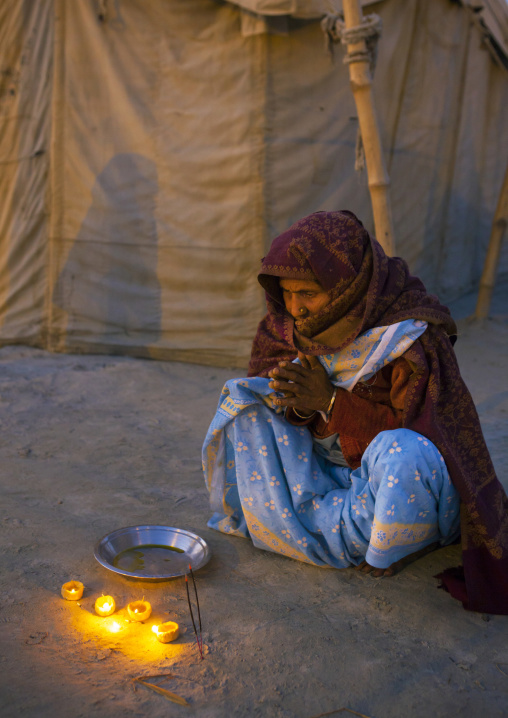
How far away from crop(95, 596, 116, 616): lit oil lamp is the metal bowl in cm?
16

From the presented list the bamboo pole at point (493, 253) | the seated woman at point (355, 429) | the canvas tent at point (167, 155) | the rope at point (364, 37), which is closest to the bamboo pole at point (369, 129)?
the rope at point (364, 37)

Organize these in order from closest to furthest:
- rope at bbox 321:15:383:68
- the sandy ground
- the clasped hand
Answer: the sandy ground
the clasped hand
rope at bbox 321:15:383:68

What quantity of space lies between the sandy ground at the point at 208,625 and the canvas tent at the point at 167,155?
206 centimetres

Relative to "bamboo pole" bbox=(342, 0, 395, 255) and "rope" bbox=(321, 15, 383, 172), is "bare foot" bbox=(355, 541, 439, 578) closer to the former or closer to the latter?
"bamboo pole" bbox=(342, 0, 395, 255)

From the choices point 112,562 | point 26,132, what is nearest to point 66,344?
point 26,132

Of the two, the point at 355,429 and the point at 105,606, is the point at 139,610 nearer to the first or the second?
the point at 105,606

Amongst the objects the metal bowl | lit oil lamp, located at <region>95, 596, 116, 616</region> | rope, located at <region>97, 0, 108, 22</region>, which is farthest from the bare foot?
rope, located at <region>97, 0, 108, 22</region>

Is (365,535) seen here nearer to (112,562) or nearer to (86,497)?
(112,562)

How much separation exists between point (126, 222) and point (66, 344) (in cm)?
104

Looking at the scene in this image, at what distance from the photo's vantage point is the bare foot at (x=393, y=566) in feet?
7.13

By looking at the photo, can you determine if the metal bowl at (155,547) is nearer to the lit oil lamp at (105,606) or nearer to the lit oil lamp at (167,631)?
the lit oil lamp at (105,606)

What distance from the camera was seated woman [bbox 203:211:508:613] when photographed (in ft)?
6.42

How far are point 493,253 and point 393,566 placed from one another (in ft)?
13.6

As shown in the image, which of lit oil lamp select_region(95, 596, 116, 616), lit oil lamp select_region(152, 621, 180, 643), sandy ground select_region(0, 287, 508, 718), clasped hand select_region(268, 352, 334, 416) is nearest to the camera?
sandy ground select_region(0, 287, 508, 718)
